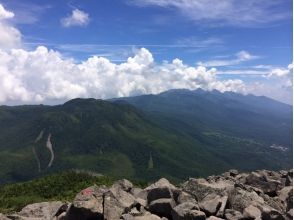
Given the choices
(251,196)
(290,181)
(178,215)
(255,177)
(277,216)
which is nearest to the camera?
(277,216)

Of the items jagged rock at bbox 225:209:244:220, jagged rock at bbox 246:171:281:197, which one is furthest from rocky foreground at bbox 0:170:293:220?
jagged rock at bbox 246:171:281:197

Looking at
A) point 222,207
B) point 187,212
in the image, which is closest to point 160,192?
point 187,212

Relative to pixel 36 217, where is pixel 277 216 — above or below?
above

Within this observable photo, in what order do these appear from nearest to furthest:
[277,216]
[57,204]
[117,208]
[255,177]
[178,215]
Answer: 1. [277,216]
2. [178,215]
3. [117,208]
4. [57,204]
5. [255,177]

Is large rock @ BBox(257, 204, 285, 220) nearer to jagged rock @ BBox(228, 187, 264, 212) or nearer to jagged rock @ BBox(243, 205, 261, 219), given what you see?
jagged rock @ BBox(243, 205, 261, 219)

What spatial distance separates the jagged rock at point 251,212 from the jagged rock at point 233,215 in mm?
532

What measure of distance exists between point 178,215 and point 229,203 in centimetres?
835

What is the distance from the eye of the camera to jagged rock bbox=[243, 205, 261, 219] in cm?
4138

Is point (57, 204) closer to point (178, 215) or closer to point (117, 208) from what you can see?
point (117, 208)

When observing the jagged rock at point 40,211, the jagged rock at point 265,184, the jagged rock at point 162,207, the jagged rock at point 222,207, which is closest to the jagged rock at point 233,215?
the jagged rock at point 222,207

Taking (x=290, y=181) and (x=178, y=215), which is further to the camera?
(x=290, y=181)

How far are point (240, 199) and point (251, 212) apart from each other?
4.88m

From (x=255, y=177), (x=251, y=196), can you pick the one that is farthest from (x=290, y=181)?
(x=251, y=196)

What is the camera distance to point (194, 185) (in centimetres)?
5216
